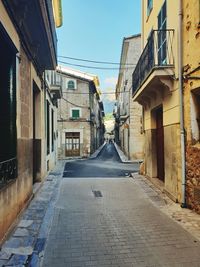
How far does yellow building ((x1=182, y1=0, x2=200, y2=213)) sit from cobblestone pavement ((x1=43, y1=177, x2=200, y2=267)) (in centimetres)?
100

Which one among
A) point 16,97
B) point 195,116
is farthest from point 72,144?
point 16,97

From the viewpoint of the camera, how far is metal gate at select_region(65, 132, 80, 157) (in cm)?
2682

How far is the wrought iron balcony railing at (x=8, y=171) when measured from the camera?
4775 millimetres

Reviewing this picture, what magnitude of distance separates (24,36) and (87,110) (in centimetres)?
2057

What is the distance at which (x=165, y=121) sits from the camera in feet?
29.5

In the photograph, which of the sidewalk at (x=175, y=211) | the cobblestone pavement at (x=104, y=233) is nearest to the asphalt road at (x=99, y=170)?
the sidewalk at (x=175, y=211)

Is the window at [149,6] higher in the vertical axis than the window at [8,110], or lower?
higher

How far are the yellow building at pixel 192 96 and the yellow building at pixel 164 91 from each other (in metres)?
0.32

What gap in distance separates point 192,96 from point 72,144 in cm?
2075

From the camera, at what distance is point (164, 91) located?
895 cm

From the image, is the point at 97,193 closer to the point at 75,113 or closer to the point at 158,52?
the point at 158,52

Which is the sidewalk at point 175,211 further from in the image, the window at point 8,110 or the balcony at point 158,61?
the window at point 8,110

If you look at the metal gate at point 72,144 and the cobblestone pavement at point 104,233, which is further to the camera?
the metal gate at point 72,144

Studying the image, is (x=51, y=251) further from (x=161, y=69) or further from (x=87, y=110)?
(x=87, y=110)
